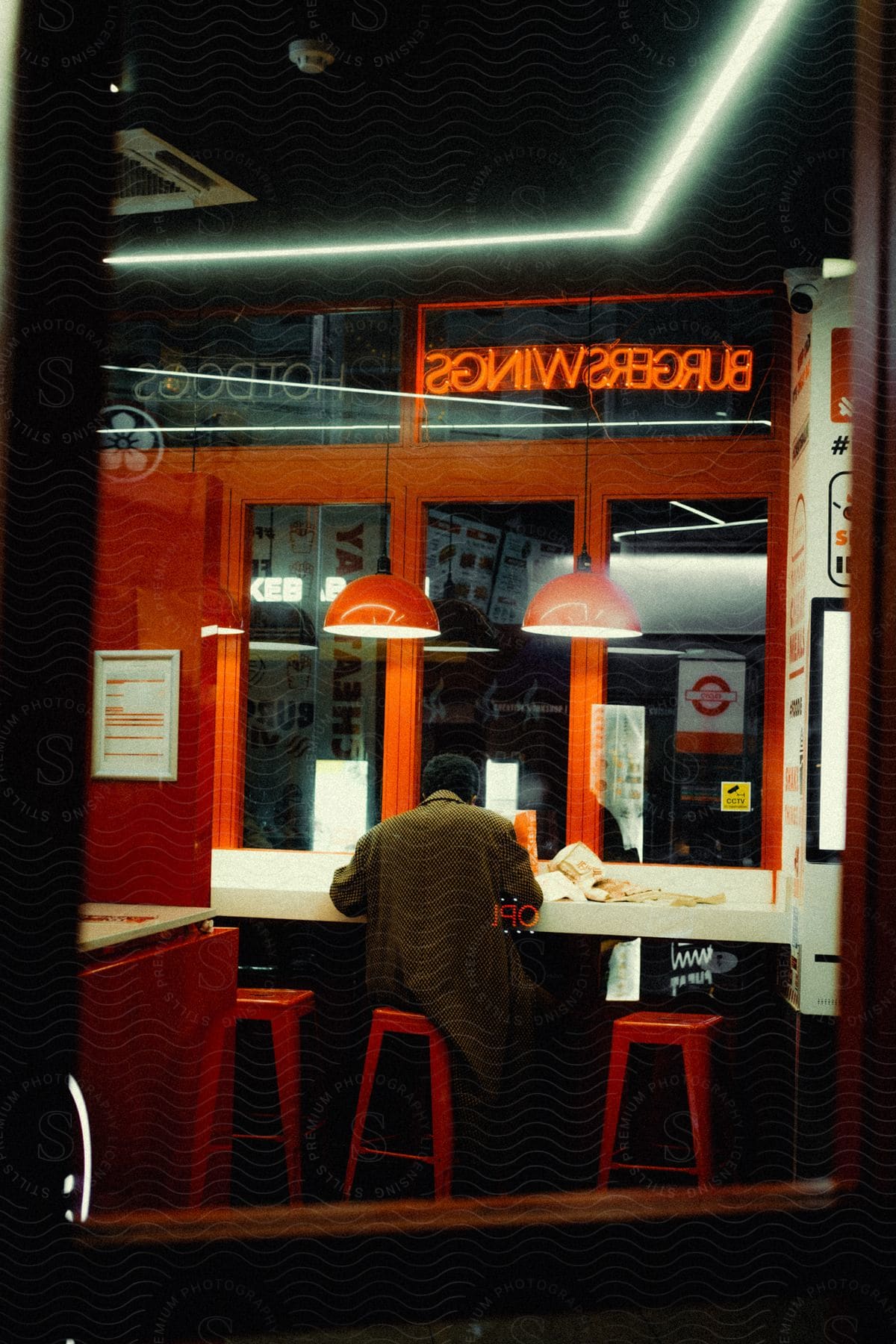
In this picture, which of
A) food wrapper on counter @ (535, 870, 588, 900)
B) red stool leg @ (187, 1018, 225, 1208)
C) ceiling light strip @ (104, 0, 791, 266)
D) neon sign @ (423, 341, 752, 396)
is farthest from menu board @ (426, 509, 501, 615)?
red stool leg @ (187, 1018, 225, 1208)

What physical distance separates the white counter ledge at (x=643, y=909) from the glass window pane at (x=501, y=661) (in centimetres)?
53

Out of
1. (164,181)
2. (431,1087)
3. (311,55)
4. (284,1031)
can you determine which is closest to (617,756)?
(431,1087)

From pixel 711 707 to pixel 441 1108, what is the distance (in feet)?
6.64

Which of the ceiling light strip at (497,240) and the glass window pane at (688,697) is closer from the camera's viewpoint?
the ceiling light strip at (497,240)

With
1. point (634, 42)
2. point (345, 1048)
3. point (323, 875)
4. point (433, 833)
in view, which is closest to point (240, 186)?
point (634, 42)

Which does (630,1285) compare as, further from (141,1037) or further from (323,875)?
(323,875)

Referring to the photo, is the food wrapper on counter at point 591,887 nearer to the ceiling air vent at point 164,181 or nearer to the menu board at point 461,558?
the menu board at point 461,558

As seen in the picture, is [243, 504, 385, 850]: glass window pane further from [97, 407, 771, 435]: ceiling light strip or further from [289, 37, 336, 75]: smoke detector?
[289, 37, 336, 75]: smoke detector

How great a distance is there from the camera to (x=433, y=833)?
331 cm

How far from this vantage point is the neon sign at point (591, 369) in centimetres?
446

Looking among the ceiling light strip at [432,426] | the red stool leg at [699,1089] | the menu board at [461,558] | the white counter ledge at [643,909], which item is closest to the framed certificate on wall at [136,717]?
the white counter ledge at [643,909]

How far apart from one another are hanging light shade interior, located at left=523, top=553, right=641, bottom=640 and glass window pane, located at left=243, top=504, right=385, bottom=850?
118 cm

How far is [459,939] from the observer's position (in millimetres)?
3213

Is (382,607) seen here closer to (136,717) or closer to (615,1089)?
(136,717)
